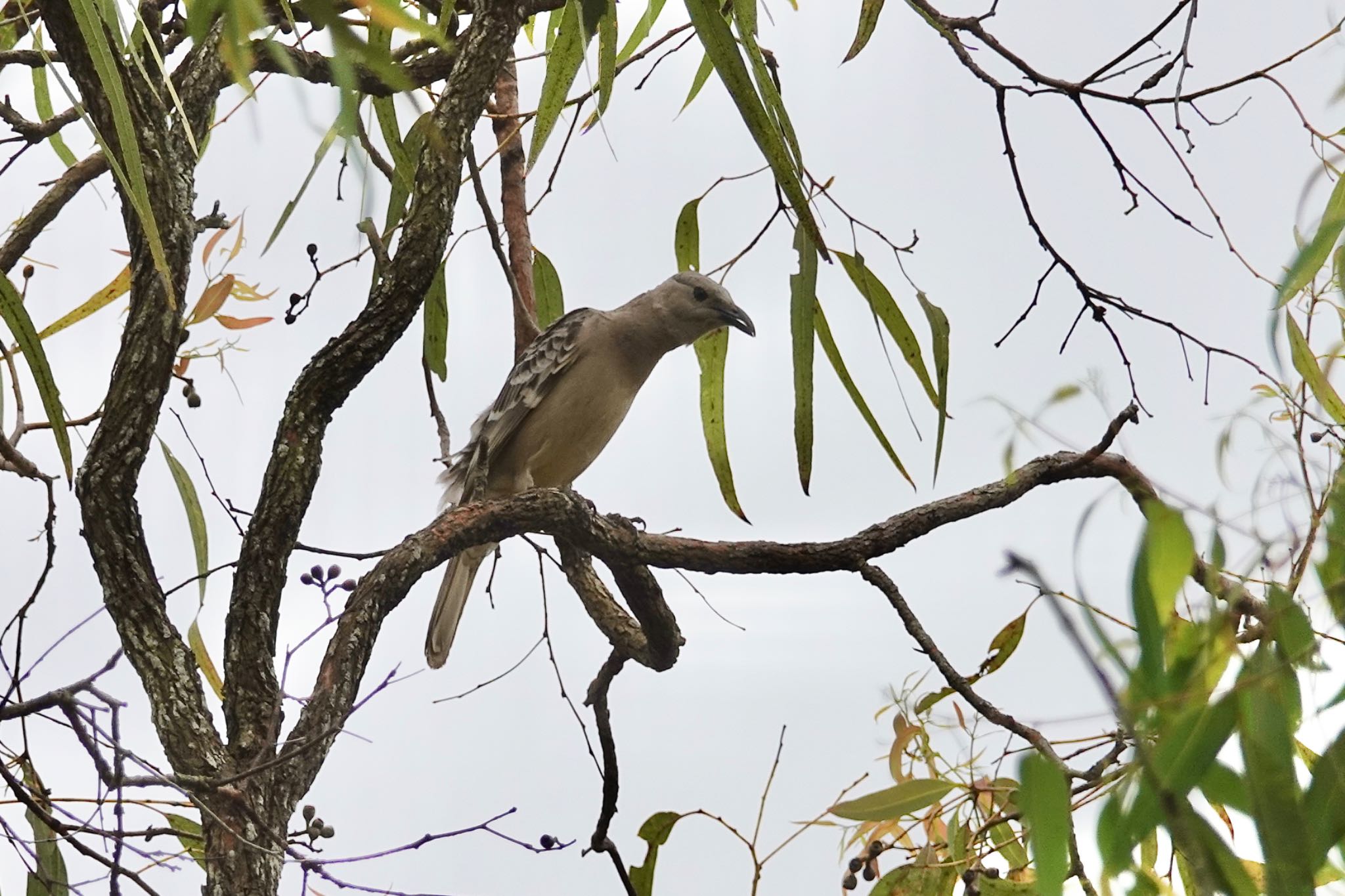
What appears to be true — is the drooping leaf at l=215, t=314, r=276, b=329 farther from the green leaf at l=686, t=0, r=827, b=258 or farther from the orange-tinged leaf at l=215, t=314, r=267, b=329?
the green leaf at l=686, t=0, r=827, b=258

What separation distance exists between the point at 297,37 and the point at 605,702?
44.6 inches

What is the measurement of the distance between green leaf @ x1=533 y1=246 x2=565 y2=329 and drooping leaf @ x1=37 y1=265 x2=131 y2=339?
0.90m

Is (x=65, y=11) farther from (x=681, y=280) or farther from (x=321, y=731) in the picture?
(x=681, y=280)

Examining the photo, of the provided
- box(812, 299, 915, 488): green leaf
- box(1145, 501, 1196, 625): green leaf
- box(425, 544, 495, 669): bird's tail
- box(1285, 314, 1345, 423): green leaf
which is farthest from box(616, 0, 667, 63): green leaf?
box(1145, 501, 1196, 625): green leaf

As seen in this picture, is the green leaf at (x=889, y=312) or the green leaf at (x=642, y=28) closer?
the green leaf at (x=889, y=312)

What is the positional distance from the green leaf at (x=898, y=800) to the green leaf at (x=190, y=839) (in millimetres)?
752

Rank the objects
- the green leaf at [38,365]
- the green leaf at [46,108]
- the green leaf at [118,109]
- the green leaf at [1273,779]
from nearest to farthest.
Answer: the green leaf at [1273,779]
the green leaf at [118,109]
the green leaf at [38,365]
the green leaf at [46,108]

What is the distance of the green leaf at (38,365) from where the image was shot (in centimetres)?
159

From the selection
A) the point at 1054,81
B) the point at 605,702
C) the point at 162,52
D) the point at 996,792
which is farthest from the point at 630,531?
the point at 162,52

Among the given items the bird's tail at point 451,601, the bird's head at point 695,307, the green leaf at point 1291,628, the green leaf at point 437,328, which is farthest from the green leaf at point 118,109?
the bird's head at point 695,307

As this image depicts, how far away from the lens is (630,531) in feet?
6.36

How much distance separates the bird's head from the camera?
288cm

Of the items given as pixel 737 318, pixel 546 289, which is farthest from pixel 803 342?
pixel 546 289

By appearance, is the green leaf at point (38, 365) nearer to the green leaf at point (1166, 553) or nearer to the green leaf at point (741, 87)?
the green leaf at point (741, 87)
